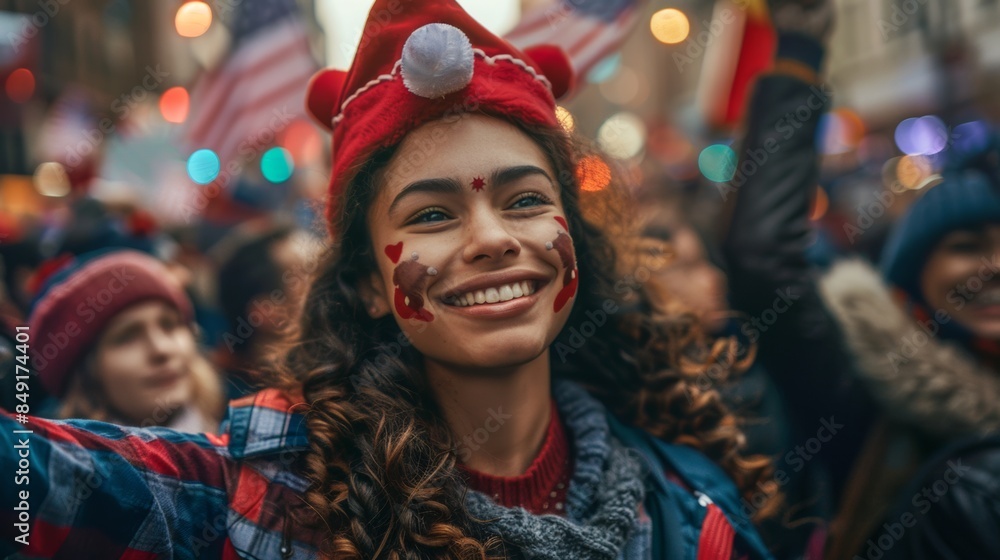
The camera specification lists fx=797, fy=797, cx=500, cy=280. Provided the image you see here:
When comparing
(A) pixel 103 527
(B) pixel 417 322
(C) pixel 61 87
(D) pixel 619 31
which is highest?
(D) pixel 619 31

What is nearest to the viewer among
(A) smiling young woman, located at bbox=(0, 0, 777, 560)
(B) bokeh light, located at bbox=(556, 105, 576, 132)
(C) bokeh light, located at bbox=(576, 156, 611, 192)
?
(A) smiling young woman, located at bbox=(0, 0, 777, 560)

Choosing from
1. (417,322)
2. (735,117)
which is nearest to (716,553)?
(417,322)

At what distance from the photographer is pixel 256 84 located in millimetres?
5133

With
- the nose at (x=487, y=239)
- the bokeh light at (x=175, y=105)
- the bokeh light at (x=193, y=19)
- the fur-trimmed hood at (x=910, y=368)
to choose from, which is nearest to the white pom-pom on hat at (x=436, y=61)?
the nose at (x=487, y=239)

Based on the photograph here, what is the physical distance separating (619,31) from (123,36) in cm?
2168

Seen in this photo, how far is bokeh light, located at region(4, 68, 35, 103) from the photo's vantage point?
23.9 feet

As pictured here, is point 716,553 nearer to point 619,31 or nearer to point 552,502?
point 552,502

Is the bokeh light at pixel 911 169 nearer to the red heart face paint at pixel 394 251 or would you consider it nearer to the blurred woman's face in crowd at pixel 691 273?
the blurred woman's face in crowd at pixel 691 273

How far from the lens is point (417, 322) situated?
184 centimetres

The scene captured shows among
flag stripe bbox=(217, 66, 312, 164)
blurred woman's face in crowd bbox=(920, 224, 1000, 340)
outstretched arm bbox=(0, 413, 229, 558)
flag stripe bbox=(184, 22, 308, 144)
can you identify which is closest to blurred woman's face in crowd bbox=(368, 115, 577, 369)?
outstretched arm bbox=(0, 413, 229, 558)

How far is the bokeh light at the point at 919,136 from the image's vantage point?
1166cm

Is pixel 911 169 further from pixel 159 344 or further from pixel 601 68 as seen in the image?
pixel 159 344

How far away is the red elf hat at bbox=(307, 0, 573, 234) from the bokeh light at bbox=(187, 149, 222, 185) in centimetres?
765

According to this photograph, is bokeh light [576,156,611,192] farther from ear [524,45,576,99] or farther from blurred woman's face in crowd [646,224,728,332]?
blurred woman's face in crowd [646,224,728,332]
